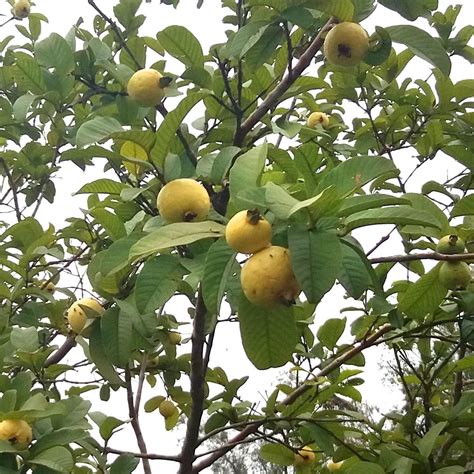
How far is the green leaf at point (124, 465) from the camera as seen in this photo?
4.39 feet

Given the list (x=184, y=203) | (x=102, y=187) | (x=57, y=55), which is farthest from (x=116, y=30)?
(x=184, y=203)

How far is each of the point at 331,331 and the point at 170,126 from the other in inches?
36.1

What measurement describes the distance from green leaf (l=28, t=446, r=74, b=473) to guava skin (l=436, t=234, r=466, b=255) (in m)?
0.78

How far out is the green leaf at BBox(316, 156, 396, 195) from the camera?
0.83m

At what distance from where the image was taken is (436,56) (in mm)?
1075

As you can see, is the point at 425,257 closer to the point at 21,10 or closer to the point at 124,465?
the point at 124,465

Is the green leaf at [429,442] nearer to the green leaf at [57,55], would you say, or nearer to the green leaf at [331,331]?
the green leaf at [331,331]

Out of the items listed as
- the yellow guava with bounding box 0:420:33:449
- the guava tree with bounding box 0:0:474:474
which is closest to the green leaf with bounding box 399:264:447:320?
the guava tree with bounding box 0:0:474:474

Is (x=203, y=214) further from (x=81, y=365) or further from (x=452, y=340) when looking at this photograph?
(x=81, y=365)

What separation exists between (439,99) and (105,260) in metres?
1.16

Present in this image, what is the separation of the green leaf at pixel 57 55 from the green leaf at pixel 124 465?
874mm

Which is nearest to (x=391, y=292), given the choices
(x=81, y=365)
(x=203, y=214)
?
(x=203, y=214)

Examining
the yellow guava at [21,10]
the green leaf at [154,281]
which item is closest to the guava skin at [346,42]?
the green leaf at [154,281]

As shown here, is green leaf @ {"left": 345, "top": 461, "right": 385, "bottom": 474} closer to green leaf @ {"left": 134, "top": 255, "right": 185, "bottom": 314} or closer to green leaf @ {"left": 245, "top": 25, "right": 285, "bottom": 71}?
green leaf @ {"left": 134, "top": 255, "right": 185, "bottom": 314}
